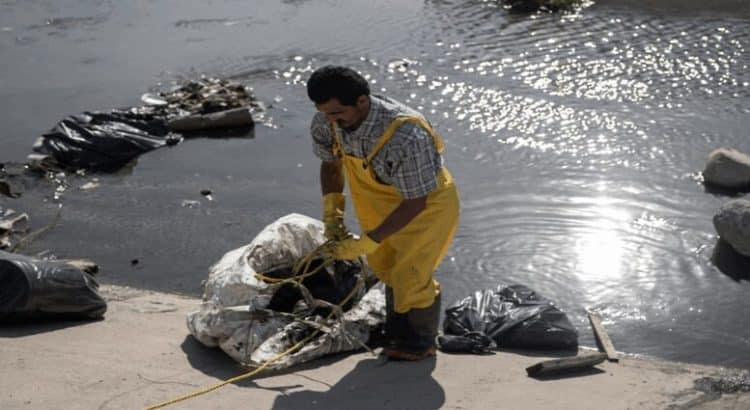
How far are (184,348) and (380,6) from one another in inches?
405

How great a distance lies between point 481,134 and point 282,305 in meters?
4.45

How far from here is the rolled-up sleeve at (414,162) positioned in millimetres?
4930

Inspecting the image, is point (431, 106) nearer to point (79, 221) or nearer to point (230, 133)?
point (230, 133)

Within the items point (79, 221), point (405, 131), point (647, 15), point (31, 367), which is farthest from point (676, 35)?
point (31, 367)

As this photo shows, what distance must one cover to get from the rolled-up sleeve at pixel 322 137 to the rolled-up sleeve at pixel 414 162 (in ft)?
1.96

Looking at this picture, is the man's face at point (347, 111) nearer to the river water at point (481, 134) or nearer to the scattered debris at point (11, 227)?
the river water at point (481, 134)

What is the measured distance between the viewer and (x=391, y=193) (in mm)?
5289

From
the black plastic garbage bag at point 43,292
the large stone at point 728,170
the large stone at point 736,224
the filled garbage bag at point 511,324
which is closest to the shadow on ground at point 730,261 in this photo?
Answer: the large stone at point 736,224

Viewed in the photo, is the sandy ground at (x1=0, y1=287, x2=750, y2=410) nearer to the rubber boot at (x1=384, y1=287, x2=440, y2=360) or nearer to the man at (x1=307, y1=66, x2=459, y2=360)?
the rubber boot at (x1=384, y1=287, x2=440, y2=360)

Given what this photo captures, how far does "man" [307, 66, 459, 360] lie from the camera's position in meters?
4.93

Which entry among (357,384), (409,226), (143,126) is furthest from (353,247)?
(143,126)

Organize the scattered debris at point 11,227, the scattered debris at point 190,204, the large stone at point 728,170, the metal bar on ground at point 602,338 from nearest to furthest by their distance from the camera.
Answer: the metal bar on ground at point 602,338 < the scattered debris at point 11,227 < the large stone at point 728,170 < the scattered debris at point 190,204

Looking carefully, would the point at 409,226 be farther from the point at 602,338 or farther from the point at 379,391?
the point at 602,338

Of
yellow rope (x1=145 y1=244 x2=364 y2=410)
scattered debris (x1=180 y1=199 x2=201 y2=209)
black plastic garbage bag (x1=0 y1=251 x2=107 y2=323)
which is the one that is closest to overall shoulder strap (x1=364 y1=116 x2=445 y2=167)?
yellow rope (x1=145 y1=244 x2=364 y2=410)
